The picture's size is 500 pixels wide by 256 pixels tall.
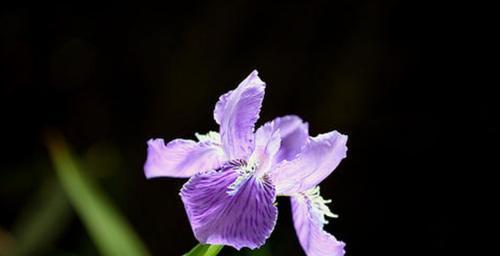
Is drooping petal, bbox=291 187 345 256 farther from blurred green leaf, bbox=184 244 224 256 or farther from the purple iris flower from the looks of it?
blurred green leaf, bbox=184 244 224 256

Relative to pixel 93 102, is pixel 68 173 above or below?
below

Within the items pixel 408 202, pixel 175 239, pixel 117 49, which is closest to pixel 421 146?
pixel 408 202

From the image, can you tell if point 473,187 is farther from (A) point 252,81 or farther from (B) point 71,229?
(A) point 252,81

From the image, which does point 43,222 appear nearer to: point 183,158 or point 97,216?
point 97,216

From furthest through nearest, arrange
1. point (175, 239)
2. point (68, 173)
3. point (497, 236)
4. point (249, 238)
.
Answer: point (175, 239) → point (497, 236) → point (68, 173) → point (249, 238)

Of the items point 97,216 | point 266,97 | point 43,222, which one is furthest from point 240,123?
point 266,97

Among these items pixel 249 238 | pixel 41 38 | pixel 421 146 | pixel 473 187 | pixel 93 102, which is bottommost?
pixel 249 238
